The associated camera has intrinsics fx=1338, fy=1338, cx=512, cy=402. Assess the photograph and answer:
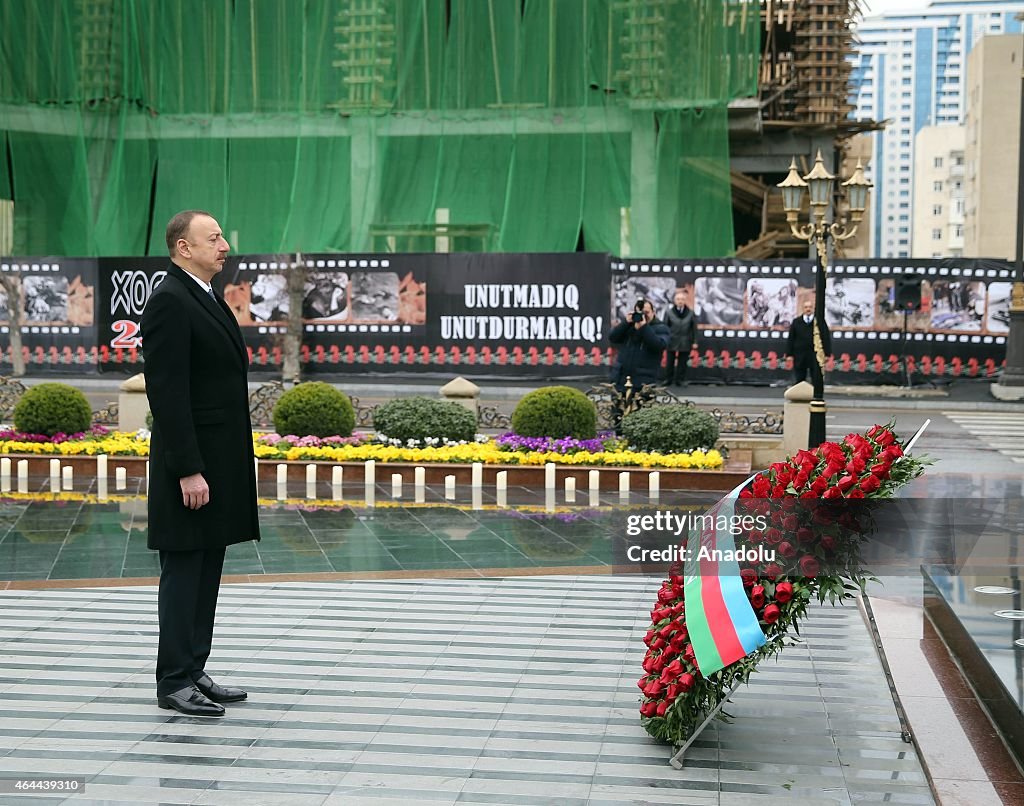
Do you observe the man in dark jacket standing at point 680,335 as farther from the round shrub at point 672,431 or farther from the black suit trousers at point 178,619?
the black suit trousers at point 178,619

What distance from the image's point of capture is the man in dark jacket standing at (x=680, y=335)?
26.8 meters

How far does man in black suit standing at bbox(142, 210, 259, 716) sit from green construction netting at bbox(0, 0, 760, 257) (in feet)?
86.3

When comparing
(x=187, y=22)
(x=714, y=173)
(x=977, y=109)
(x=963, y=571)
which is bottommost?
(x=963, y=571)

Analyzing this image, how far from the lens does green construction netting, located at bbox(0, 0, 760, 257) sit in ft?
107

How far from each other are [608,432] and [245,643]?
31.3 ft

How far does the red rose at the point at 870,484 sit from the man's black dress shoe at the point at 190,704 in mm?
2982

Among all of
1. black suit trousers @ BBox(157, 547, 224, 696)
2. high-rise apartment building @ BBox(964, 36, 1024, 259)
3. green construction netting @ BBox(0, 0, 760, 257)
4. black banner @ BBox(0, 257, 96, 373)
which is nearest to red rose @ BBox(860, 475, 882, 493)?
black suit trousers @ BBox(157, 547, 224, 696)

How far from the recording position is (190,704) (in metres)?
6.01

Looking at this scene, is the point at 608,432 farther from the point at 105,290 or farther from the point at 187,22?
→ the point at 187,22

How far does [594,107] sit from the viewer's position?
33188mm

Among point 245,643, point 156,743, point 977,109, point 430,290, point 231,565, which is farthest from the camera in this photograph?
point 977,109

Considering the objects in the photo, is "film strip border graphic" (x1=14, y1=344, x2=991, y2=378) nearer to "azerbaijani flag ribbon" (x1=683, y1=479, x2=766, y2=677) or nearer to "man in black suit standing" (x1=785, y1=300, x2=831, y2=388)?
"man in black suit standing" (x1=785, y1=300, x2=831, y2=388)

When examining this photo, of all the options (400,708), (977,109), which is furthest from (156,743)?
(977,109)

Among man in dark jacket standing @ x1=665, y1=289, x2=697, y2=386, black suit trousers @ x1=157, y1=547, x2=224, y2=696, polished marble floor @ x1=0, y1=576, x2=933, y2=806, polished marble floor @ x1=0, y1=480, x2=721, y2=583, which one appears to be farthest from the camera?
man in dark jacket standing @ x1=665, y1=289, x2=697, y2=386
